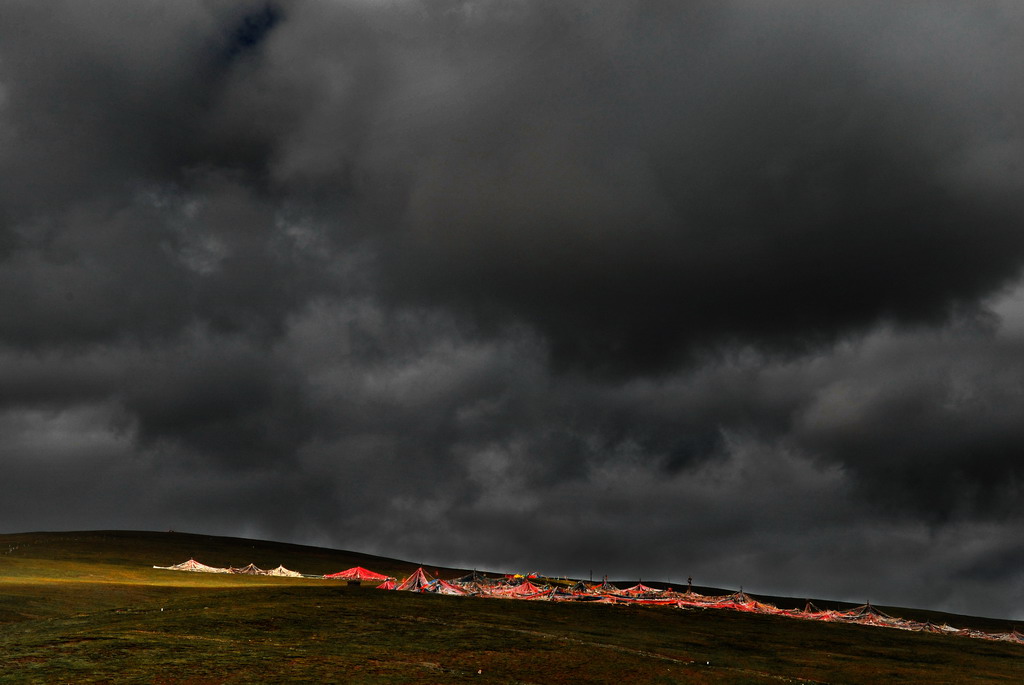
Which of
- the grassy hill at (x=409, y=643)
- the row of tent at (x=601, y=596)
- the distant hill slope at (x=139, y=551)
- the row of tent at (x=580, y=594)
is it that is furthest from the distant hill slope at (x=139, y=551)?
the row of tent at (x=601, y=596)

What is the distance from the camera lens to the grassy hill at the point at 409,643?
33781mm

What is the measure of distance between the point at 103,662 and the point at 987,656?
249ft

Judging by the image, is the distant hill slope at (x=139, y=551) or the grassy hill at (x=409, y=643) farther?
the distant hill slope at (x=139, y=551)

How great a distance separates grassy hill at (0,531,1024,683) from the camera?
111 feet

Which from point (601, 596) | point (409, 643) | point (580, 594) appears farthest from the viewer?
point (601, 596)

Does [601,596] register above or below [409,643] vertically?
above

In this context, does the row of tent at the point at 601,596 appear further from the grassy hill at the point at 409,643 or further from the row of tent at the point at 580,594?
the grassy hill at the point at 409,643

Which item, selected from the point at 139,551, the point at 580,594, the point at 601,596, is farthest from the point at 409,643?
the point at 139,551

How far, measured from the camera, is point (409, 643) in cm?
4378

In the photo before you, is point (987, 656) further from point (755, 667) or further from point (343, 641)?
point (343, 641)

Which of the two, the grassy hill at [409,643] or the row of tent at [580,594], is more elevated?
the row of tent at [580,594]

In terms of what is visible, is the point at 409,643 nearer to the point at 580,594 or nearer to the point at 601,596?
the point at 580,594

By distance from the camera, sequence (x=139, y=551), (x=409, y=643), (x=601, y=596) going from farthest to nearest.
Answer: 1. (x=139, y=551)
2. (x=601, y=596)
3. (x=409, y=643)

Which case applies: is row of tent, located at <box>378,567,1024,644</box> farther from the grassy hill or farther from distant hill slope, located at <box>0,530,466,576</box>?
distant hill slope, located at <box>0,530,466,576</box>
